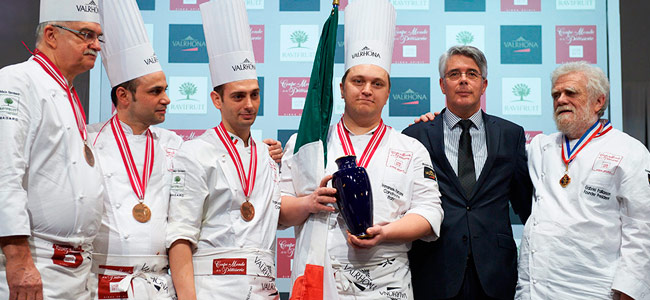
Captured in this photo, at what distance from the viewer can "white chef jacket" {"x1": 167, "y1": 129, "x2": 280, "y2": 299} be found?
229cm

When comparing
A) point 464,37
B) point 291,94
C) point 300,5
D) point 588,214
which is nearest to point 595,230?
point 588,214

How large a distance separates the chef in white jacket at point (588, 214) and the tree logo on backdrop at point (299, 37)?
6.36 ft

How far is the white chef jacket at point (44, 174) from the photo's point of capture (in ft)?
6.26

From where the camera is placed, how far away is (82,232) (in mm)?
2131

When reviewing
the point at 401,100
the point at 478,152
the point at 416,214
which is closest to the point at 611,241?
the point at 478,152

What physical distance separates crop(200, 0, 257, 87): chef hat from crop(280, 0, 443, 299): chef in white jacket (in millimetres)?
429

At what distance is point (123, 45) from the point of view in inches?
102

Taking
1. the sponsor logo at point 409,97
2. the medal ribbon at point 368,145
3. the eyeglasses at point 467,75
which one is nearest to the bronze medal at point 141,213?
the medal ribbon at point 368,145

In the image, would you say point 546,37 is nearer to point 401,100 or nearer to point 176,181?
point 401,100

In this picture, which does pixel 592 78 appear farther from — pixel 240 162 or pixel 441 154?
pixel 240 162

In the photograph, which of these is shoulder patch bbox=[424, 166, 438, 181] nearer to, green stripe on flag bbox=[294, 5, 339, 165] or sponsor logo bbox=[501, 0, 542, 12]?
green stripe on flag bbox=[294, 5, 339, 165]

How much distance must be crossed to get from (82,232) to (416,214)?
131cm

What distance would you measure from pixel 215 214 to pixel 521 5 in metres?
2.90

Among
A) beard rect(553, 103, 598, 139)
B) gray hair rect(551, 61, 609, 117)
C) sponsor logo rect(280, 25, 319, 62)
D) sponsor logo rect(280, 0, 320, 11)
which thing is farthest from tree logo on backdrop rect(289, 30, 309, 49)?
beard rect(553, 103, 598, 139)
